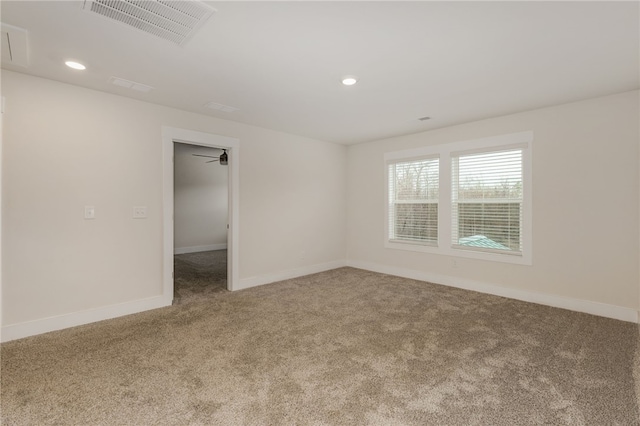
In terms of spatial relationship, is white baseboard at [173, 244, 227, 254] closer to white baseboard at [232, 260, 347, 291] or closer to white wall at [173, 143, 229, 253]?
white wall at [173, 143, 229, 253]

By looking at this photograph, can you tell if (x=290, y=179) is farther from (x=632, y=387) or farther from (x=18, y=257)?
(x=632, y=387)

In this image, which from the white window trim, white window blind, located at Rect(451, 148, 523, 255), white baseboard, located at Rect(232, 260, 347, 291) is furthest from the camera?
white baseboard, located at Rect(232, 260, 347, 291)

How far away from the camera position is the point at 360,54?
244cm

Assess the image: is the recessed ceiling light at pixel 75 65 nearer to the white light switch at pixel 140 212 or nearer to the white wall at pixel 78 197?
the white wall at pixel 78 197

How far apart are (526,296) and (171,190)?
4724 millimetres

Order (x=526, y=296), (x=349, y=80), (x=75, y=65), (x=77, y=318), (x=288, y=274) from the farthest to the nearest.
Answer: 1. (x=288, y=274)
2. (x=526, y=296)
3. (x=77, y=318)
4. (x=349, y=80)
5. (x=75, y=65)

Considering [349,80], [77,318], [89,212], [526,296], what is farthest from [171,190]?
[526,296]

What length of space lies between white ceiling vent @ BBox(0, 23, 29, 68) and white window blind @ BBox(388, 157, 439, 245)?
15.4 feet

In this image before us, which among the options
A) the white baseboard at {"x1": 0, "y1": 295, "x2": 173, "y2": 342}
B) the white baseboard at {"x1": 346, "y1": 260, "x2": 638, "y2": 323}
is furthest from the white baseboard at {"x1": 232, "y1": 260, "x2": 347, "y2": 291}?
the white baseboard at {"x1": 0, "y1": 295, "x2": 173, "y2": 342}

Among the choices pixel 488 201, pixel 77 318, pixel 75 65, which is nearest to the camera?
pixel 75 65

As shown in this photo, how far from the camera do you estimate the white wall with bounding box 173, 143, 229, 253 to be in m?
7.83

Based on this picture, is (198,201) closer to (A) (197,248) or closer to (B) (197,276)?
(A) (197,248)

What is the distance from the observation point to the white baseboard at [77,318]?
2.75 meters

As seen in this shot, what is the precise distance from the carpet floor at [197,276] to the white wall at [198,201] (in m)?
0.66
